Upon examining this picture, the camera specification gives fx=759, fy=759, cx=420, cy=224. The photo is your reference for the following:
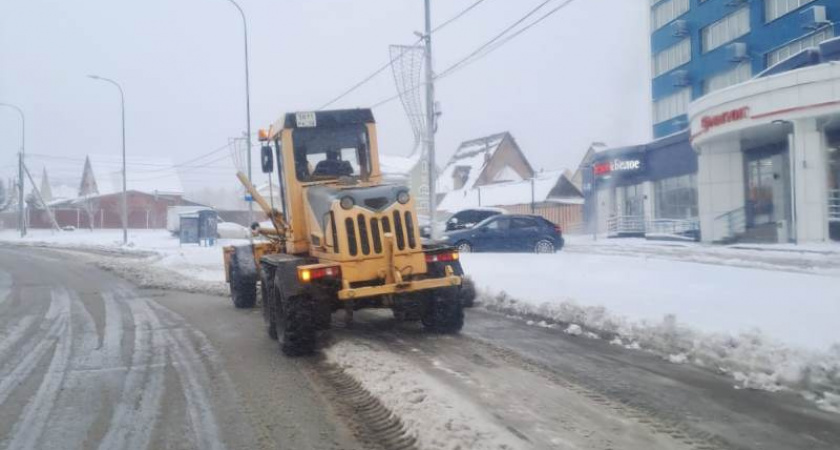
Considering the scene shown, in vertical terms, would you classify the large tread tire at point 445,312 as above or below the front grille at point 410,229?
below

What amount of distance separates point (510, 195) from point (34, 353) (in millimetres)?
49720

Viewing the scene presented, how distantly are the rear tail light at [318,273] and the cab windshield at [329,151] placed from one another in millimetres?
1936

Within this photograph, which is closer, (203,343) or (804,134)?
(203,343)

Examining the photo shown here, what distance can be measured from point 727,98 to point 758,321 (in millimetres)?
24520

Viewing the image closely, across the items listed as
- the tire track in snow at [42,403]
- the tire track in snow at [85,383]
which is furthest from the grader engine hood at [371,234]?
the tire track in snow at [42,403]

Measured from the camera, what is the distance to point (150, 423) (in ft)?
20.6

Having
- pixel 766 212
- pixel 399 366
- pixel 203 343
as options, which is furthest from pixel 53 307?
pixel 766 212

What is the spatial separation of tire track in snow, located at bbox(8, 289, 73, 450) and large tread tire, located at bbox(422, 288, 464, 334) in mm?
4438

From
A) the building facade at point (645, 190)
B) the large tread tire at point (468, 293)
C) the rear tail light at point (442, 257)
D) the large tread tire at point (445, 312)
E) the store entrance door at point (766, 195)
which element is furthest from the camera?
the building facade at point (645, 190)

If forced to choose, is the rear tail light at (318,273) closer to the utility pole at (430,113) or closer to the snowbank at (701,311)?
the snowbank at (701,311)

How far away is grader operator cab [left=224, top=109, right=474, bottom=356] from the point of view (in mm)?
8992

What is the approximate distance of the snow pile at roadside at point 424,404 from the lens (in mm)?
5273

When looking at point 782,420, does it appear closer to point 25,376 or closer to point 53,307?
point 25,376

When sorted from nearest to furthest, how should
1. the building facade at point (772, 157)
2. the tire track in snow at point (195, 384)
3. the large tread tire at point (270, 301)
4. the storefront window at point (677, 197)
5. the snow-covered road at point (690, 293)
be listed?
the tire track in snow at point (195, 384) → the snow-covered road at point (690, 293) → the large tread tire at point (270, 301) → the building facade at point (772, 157) → the storefront window at point (677, 197)
